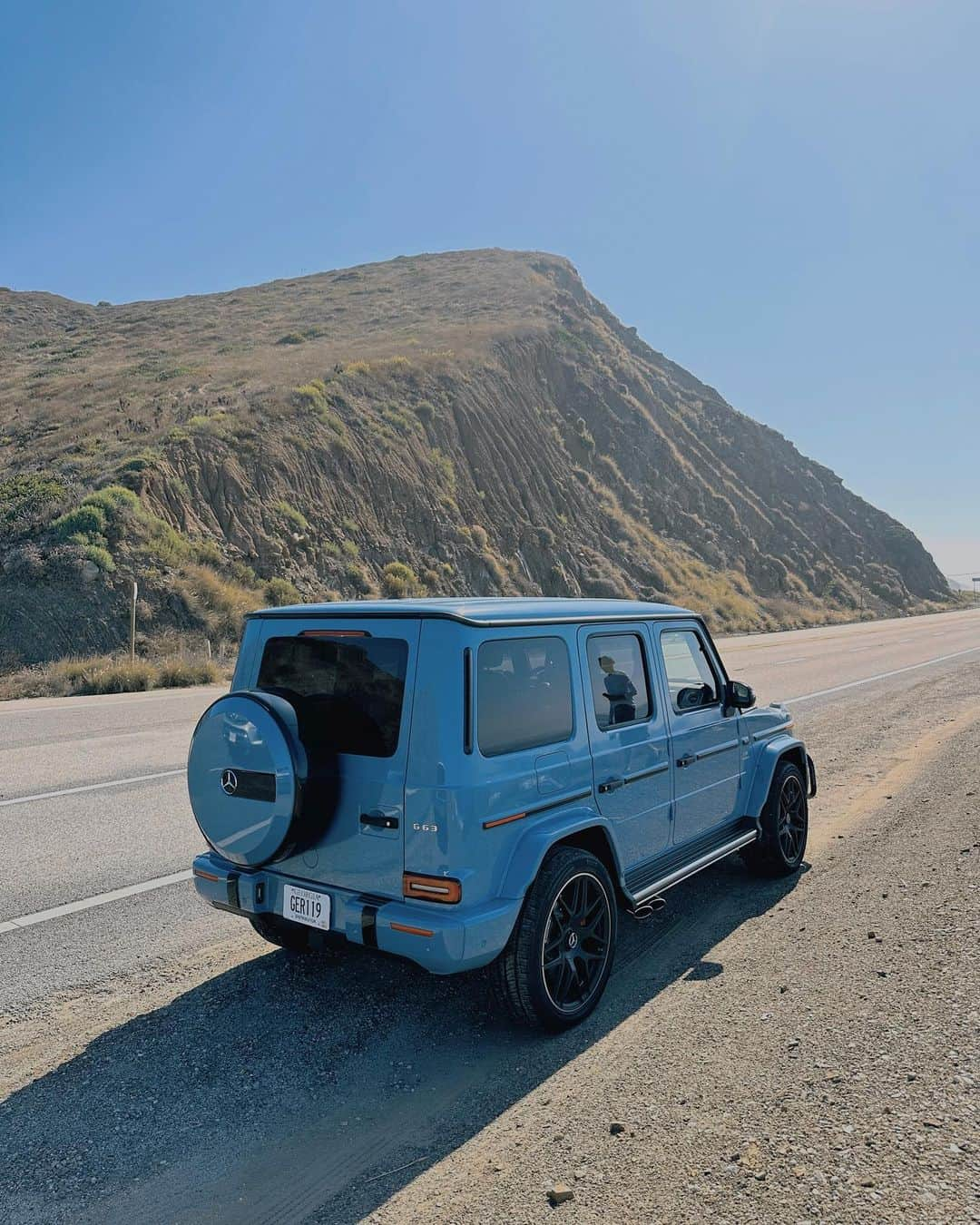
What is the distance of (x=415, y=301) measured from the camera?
55562mm

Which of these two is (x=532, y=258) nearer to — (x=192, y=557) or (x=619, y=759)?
(x=192, y=557)

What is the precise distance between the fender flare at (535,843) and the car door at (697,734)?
1020mm

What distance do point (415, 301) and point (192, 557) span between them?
121 feet

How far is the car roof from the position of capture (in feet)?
12.1

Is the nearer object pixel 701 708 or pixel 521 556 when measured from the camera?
pixel 701 708

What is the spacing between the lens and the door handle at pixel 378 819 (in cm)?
351

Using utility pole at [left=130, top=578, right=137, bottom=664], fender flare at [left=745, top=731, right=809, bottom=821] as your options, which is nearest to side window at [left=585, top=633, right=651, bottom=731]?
fender flare at [left=745, top=731, right=809, bottom=821]

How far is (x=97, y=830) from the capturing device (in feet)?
22.2

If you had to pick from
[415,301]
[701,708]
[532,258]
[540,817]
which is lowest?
[540,817]

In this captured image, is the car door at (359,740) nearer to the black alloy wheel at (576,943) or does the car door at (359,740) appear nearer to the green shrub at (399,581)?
the black alloy wheel at (576,943)

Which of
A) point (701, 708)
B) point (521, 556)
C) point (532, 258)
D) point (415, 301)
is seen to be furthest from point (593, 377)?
point (701, 708)

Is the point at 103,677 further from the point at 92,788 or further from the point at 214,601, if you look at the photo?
the point at 92,788

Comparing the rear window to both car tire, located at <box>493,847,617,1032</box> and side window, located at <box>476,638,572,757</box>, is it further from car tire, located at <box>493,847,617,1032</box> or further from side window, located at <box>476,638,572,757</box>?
car tire, located at <box>493,847,617,1032</box>

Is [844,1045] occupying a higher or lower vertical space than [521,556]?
lower
